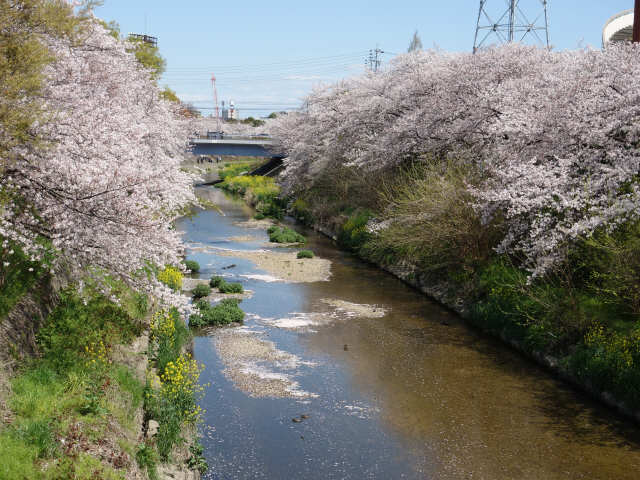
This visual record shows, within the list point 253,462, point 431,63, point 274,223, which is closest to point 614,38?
point 431,63

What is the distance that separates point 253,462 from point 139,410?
8.76 ft

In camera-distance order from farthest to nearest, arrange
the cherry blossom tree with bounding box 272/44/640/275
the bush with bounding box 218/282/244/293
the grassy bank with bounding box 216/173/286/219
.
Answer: the grassy bank with bounding box 216/173/286/219, the bush with bounding box 218/282/244/293, the cherry blossom tree with bounding box 272/44/640/275

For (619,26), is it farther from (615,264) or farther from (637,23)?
(615,264)

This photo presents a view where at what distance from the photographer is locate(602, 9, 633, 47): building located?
45094 millimetres

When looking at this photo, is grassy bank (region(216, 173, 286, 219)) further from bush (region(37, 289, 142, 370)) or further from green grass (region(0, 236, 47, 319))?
green grass (region(0, 236, 47, 319))

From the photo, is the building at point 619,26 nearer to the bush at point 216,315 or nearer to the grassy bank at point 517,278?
the grassy bank at point 517,278

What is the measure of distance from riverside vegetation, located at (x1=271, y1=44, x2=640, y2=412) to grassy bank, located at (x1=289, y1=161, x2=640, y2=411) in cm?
5

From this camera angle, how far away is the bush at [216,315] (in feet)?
71.3

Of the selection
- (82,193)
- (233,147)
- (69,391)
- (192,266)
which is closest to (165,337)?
(69,391)

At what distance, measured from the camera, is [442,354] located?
19422mm

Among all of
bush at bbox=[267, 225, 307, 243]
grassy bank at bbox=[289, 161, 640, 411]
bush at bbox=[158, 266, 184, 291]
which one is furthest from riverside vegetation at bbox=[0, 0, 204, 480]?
bush at bbox=[267, 225, 307, 243]

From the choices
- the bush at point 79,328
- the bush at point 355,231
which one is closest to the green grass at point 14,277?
the bush at point 79,328

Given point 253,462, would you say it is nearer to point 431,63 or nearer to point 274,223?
point 431,63

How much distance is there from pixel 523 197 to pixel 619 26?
35.2 meters
